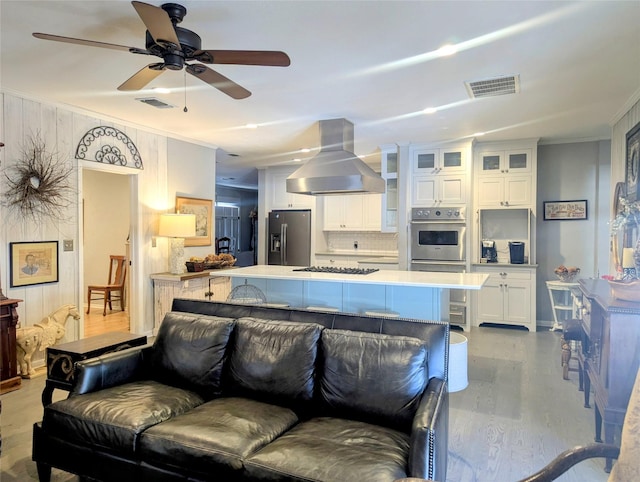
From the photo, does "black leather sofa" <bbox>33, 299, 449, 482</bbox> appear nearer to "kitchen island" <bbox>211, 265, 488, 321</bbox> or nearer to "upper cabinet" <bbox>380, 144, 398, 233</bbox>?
"kitchen island" <bbox>211, 265, 488, 321</bbox>

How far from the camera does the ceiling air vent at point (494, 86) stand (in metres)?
3.49

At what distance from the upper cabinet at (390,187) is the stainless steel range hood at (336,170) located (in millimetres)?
1384

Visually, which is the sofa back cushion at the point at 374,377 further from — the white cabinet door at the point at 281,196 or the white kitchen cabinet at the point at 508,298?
the white cabinet door at the point at 281,196

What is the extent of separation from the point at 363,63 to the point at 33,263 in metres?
3.57

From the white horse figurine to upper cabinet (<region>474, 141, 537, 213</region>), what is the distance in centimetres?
529

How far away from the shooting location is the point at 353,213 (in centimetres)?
740

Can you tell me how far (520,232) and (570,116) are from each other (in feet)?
6.36

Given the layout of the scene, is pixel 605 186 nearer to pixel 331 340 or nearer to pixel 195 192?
pixel 331 340

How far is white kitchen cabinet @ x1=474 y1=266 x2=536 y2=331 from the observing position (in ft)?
18.6

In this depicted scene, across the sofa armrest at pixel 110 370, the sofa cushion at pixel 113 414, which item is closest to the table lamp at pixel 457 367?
the sofa cushion at pixel 113 414

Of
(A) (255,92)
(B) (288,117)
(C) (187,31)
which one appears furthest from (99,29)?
(B) (288,117)

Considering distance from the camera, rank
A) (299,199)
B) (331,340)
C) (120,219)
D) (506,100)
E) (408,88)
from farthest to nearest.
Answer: (299,199) → (120,219) → (506,100) → (408,88) → (331,340)

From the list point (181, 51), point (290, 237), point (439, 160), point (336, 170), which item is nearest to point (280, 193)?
point (290, 237)

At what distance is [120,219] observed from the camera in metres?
7.26
